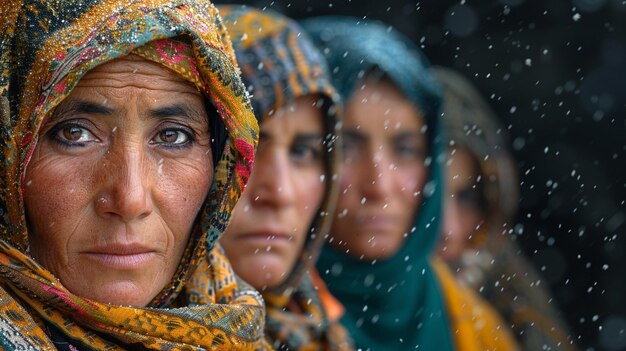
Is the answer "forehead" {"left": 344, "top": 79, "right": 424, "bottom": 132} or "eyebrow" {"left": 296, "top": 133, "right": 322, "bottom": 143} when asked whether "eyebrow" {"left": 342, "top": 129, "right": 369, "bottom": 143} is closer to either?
"forehead" {"left": 344, "top": 79, "right": 424, "bottom": 132}

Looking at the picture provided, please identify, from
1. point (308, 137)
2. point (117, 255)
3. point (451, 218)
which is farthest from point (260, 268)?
point (451, 218)

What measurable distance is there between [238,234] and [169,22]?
138 cm

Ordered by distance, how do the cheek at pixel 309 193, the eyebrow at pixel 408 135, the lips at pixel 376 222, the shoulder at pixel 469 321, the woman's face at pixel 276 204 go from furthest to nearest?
the shoulder at pixel 469 321 < the eyebrow at pixel 408 135 < the lips at pixel 376 222 < the cheek at pixel 309 193 < the woman's face at pixel 276 204

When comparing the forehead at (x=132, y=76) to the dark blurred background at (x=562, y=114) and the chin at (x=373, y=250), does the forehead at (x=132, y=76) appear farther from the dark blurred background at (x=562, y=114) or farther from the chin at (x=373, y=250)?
the dark blurred background at (x=562, y=114)

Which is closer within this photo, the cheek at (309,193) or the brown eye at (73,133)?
the brown eye at (73,133)

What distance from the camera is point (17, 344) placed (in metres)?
2.10

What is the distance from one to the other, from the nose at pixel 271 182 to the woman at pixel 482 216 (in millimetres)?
Result: 2867

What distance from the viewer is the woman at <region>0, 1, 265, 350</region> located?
87.0 inches

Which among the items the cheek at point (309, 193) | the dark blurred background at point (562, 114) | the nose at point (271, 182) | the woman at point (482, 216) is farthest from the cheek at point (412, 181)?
the dark blurred background at point (562, 114)

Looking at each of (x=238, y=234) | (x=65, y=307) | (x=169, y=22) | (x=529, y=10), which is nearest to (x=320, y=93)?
(x=238, y=234)

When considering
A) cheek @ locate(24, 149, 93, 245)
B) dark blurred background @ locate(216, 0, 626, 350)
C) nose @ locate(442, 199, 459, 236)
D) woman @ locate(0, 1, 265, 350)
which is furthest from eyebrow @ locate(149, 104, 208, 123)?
dark blurred background @ locate(216, 0, 626, 350)

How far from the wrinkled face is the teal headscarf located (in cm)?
133

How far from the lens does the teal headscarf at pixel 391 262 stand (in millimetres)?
4652

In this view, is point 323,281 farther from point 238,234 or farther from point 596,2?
point 596,2
